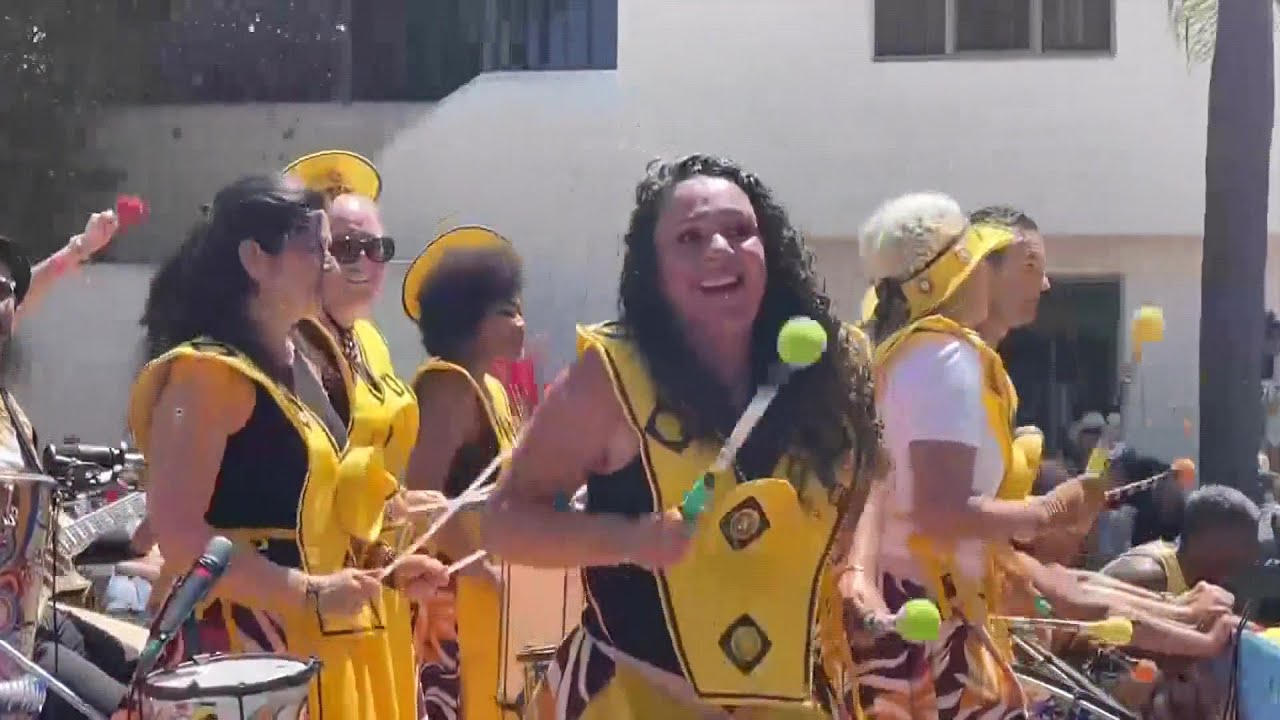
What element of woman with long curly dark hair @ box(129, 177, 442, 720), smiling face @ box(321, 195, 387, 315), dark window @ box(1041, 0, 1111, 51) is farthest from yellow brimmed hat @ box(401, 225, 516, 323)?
dark window @ box(1041, 0, 1111, 51)

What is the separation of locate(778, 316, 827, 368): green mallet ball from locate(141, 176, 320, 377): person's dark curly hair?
1202 millimetres

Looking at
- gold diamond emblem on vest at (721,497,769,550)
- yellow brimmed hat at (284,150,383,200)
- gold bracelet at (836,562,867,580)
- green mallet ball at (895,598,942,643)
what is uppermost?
yellow brimmed hat at (284,150,383,200)

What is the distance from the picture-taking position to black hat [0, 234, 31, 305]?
4.29m

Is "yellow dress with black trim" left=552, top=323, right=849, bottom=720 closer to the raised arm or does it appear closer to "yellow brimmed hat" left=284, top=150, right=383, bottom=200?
the raised arm

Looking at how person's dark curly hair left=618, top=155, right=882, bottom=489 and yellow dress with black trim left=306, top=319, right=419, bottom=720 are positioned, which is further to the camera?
yellow dress with black trim left=306, top=319, right=419, bottom=720

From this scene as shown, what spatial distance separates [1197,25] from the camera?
1162 centimetres

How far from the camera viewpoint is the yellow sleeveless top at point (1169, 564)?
461cm

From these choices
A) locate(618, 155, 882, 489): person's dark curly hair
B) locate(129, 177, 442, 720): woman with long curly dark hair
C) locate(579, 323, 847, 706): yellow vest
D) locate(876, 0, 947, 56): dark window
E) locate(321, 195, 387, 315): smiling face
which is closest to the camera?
locate(579, 323, 847, 706): yellow vest

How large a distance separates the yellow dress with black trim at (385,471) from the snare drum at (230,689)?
0.69 meters

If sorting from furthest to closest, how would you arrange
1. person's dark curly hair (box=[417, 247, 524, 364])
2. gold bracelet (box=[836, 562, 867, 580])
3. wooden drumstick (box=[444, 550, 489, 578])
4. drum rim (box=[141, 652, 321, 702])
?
person's dark curly hair (box=[417, 247, 524, 364]), wooden drumstick (box=[444, 550, 489, 578]), gold bracelet (box=[836, 562, 867, 580]), drum rim (box=[141, 652, 321, 702])

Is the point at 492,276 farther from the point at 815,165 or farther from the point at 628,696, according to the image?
the point at 815,165

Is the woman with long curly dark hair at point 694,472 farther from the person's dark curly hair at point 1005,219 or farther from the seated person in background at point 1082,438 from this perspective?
the seated person in background at point 1082,438

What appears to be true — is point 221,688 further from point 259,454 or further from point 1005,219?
point 1005,219

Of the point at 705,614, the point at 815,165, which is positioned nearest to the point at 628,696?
the point at 705,614
